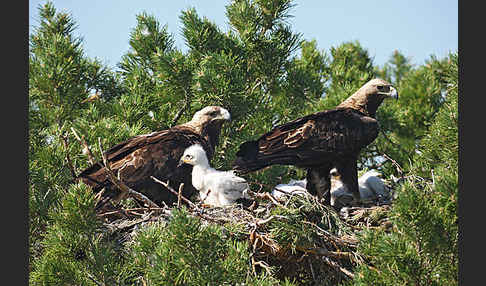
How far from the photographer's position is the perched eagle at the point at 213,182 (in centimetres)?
589

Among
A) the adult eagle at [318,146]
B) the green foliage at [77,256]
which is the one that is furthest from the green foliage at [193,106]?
the adult eagle at [318,146]

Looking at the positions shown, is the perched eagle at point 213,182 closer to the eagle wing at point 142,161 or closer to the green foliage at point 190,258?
the eagle wing at point 142,161

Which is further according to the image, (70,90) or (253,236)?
(70,90)

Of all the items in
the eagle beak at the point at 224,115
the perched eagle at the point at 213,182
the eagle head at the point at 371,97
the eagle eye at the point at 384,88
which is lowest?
the perched eagle at the point at 213,182

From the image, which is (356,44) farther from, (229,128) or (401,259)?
(401,259)

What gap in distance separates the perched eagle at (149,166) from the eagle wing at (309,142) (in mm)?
557

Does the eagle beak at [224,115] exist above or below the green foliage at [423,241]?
above

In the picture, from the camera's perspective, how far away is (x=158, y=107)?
7566mm

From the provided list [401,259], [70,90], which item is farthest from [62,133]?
[401,259]

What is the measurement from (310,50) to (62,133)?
11.8ft

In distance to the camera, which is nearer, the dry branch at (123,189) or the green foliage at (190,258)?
the green foliage at (190,258)

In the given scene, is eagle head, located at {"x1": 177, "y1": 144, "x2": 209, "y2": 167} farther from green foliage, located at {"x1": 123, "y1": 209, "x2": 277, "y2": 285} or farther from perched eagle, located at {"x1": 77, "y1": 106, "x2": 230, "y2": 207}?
green foliage, located at {"x1": 123, "y1": 209, "x2": 277, "y2": 285}

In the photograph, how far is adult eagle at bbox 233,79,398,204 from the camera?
645 cm

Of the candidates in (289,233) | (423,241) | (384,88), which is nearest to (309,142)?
(384,88)
